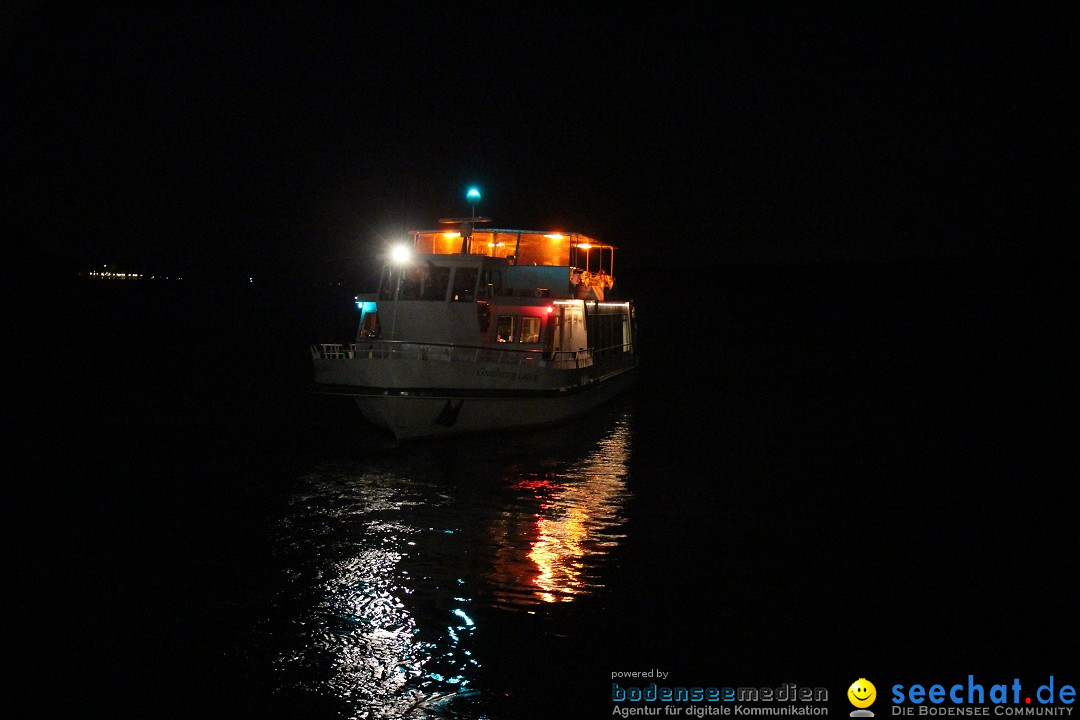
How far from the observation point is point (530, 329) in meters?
24.7

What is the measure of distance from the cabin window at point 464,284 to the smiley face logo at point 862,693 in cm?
1615

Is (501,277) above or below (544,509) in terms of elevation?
above

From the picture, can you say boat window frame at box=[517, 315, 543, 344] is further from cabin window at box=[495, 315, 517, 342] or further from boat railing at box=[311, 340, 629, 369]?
boat railing at box=[311, 340, 629, 369]

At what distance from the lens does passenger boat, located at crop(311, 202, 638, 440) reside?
2048 cm

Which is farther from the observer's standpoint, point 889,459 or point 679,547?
point 889,459

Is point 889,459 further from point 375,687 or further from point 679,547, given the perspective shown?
point 375,687

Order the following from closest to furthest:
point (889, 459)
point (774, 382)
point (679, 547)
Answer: point (679, 547) → point (889, 459) → point (774, 382)

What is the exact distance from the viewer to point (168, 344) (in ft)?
195

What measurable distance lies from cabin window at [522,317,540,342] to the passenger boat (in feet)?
0.09

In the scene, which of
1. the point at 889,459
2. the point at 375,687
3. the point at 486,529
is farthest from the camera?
the point at 889,459

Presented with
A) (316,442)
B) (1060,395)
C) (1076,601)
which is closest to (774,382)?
(1060,395)

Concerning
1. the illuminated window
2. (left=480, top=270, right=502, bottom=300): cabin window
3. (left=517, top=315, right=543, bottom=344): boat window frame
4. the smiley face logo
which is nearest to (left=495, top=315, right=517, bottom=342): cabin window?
(left=517, top=315, right=543, bottom=344): boat window frame

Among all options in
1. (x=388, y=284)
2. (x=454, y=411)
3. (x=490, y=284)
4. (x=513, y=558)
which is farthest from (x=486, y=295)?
(x=513, y=558)

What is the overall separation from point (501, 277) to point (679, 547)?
42.8 feet
